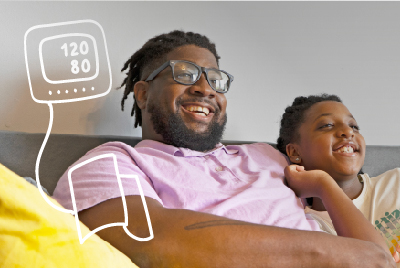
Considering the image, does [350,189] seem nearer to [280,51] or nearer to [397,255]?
[397,255]

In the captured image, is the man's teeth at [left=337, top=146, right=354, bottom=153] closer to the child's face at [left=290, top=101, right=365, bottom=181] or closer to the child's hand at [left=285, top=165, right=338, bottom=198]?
the child's face at [left=290, top=101, right=365, bottom=181]

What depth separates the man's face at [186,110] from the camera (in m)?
1.20

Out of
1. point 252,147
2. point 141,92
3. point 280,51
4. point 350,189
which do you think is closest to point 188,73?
point 141,92

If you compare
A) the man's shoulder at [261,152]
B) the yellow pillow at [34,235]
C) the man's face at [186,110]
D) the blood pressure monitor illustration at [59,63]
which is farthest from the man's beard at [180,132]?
the yellow pillow at [34,235]

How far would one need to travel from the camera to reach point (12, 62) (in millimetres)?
1262

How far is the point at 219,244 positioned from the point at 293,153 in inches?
33.9

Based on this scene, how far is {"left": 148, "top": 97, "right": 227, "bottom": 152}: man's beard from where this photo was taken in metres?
1.19

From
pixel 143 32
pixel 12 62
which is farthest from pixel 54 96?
pixel 143 32

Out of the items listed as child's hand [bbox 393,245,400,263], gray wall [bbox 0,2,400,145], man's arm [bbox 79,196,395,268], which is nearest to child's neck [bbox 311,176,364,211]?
child's hand [bbox 393,245,400,263]

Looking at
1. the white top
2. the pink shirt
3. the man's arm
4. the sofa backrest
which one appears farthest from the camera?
the white top

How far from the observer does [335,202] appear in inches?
38.2

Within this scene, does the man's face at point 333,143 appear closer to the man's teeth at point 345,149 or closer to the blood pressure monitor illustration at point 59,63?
the man's teeth at point 345,149

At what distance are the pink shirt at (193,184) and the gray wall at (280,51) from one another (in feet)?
1.90

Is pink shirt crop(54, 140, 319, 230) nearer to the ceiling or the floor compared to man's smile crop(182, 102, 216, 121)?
nearer to the floor
